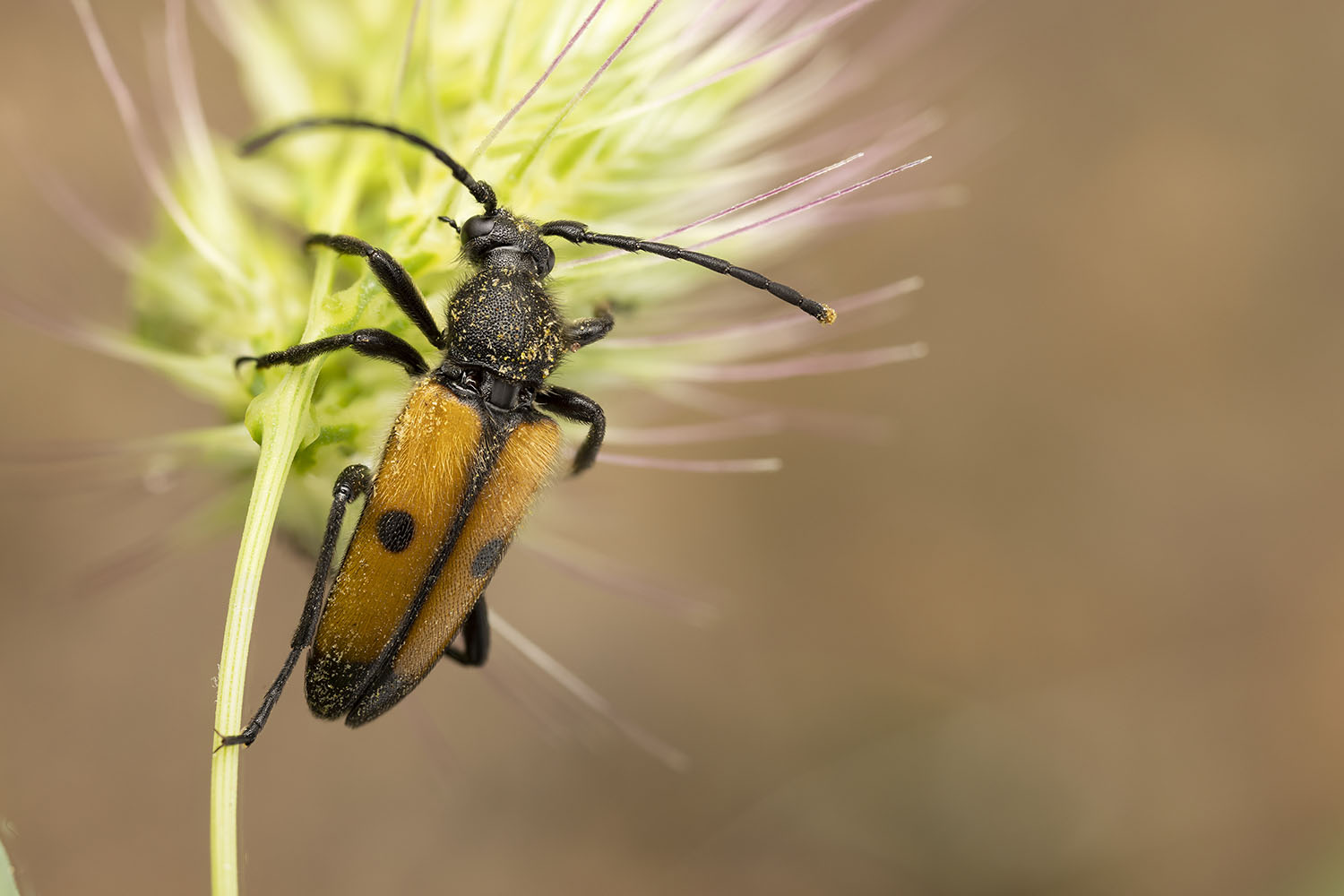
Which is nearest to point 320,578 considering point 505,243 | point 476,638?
point 476,638

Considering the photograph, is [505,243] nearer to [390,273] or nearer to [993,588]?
[390,273]

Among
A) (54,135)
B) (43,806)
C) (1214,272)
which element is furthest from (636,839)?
(1214,272)

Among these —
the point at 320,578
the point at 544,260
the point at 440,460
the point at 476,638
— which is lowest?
the point at 476,638

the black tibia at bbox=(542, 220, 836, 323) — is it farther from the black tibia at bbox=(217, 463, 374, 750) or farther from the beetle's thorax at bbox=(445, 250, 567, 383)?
the black tibia at bbox=(217, 463, 374, 750)

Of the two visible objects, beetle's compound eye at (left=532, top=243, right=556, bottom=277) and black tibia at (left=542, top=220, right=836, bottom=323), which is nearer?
black tibia at (left=542, top=220, right=836, bottom=323)

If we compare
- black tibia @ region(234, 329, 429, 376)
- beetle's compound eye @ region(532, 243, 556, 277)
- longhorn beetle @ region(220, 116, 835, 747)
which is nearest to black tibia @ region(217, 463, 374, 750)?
longhorn beetle @ region(220, 116, 835, 747)

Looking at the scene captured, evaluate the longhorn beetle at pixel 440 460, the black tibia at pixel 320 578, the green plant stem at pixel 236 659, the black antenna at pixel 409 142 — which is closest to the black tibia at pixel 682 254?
the longhorn beetle at pixel 440 460

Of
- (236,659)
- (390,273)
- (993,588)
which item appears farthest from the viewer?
(993,588)

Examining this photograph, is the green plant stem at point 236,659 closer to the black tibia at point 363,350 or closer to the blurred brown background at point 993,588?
the black tibia at point 363,350
